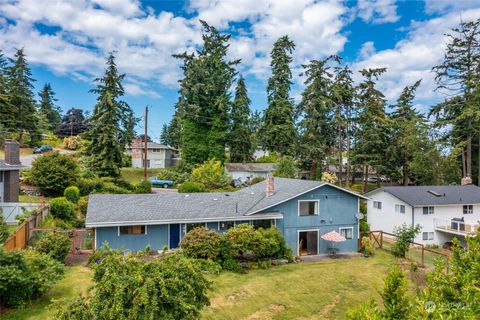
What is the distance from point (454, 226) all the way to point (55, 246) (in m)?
28.9

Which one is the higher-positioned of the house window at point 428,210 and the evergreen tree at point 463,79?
the evergreen tree at point 463,79

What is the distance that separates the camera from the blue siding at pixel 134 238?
19078mm

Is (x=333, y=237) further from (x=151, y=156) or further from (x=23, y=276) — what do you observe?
(x=151, y=156)

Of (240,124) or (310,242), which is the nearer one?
(310,242)

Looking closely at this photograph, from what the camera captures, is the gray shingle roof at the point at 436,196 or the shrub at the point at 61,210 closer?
the shrub at the point at 61,210

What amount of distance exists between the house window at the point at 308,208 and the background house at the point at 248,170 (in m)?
26.4

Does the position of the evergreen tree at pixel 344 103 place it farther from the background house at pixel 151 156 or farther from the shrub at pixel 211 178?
the background house at pixel 151 156

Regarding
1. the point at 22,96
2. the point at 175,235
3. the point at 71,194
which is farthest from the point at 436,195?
the point at 22,96

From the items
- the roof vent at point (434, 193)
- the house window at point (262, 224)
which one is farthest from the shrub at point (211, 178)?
the roof vent at point (434, 193)

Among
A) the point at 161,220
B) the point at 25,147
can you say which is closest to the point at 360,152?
the point at 161,220

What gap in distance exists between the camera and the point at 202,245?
18.0 m

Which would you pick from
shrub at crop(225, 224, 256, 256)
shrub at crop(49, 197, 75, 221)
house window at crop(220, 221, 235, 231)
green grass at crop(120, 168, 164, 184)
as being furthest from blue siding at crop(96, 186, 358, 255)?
green grass at crop(120, 168, 164, 184)

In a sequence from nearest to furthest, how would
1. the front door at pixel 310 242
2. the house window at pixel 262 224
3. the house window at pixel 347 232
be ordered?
the house window at pixel 262 224, the front door at pixel 310 242, the house window at pixel 347 232

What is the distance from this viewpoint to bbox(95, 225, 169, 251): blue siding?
1908 cm
